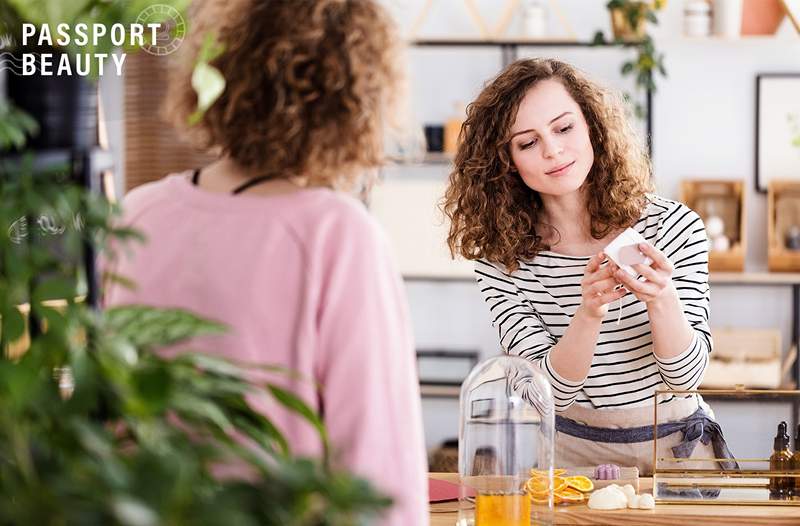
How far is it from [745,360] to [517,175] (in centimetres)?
253

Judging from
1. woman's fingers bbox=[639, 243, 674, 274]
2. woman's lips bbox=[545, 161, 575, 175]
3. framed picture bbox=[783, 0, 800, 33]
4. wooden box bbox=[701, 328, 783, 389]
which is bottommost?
wooden box bbox=[701, 328, 783, 389]

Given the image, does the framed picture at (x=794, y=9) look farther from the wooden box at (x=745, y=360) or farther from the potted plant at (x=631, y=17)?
the wooden box at (x=745, y=360)

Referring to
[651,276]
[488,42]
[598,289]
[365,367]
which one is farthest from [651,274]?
[488,42]

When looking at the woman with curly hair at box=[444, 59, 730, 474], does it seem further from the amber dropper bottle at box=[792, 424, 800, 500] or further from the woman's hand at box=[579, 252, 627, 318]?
the amber dropper bottle at box=[792, 424, 800, 500]

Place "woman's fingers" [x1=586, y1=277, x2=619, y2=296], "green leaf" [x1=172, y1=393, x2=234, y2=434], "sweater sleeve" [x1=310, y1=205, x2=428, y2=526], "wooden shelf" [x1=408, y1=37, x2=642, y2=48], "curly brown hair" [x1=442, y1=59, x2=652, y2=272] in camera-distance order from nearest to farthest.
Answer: "green leaf" [x1=172, y1=393, x2=234, y2=434]
"sweater sleeve" [x1=310, y1=205, x2=428, y2=526]
"woman's fingers" [x1=586, y1=277, x2=619, y2=296]
"curly brown hair" [x1=442, y1=59, x2=652, y2=272]
"wooden shelf" [x1=408, y1=37, x2=642, y2=48]

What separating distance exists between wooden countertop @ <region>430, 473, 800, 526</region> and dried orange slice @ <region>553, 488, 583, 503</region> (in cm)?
3

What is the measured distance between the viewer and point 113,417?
41.7 inches

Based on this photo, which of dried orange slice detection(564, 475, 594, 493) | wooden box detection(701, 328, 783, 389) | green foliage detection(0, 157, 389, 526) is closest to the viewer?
green foliage detection(0, 157, 389, 526)

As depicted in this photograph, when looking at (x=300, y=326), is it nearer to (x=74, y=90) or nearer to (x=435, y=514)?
(x=435, y=514)

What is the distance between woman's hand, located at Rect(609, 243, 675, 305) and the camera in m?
2.08

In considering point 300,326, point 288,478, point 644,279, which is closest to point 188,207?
point 300,326

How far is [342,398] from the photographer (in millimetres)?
1287

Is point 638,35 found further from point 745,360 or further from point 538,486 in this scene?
point 538,486

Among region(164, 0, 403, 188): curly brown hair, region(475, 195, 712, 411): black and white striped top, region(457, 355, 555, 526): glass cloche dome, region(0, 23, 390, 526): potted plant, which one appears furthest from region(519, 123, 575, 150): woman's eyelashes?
region(0, 23, 390, 526): potted plant
